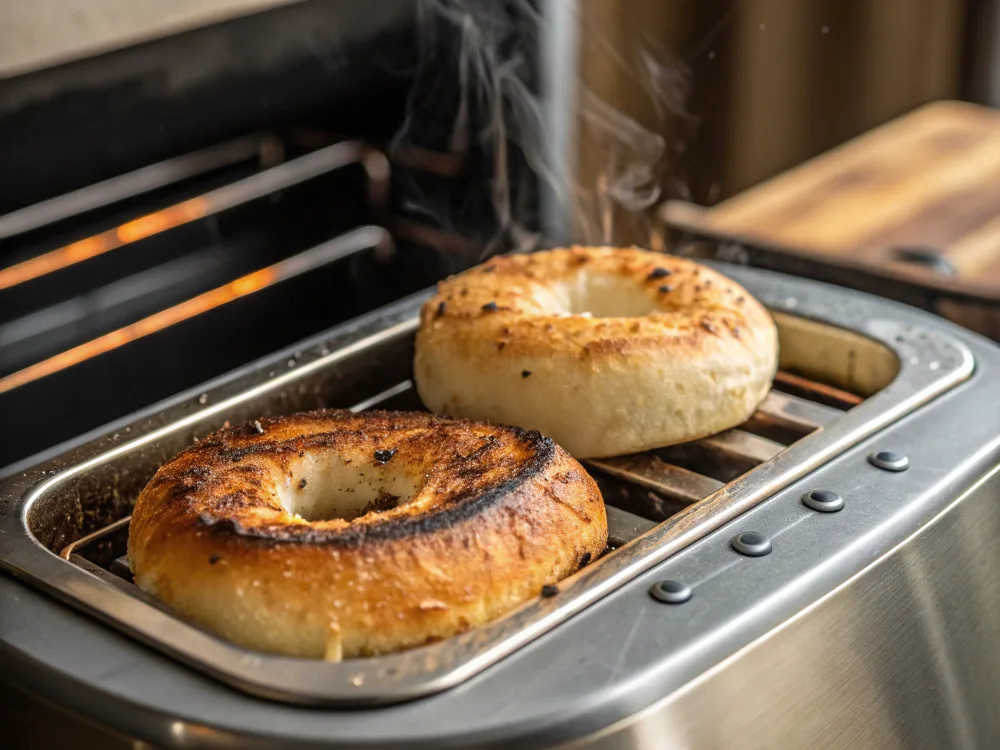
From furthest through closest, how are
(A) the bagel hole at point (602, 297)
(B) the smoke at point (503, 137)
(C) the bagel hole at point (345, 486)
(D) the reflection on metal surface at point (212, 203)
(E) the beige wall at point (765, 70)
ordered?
(E) the beige wall at point (765, 70)
(B) the smoke at point (503, 137)
(D) the reflection on metal surface at point (212, 203)
(A) the bagel hole at point (602, 297)
(C) the bagel hole at point (345, 486)

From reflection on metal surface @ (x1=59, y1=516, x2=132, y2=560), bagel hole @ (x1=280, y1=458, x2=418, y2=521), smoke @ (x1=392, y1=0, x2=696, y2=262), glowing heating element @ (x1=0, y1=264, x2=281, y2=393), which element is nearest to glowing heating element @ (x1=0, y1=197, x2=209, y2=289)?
glowing heating element @ (x1=0, y1=264, x2=281, y2=393)

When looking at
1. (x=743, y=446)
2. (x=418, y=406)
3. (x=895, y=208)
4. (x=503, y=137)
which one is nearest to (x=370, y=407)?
(x=418, y=406)

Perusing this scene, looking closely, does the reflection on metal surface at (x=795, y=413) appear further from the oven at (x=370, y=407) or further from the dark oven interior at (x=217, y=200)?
the dark oven interior at (x=217, y=200)

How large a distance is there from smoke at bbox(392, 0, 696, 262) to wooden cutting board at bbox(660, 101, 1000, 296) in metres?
0.17

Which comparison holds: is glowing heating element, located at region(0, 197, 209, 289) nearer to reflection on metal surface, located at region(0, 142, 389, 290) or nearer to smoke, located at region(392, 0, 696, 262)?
reflection on metal surface, located at region(0, 142, 389, 290)

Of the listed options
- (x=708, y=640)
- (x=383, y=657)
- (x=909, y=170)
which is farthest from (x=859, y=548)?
(x=909, y=170)

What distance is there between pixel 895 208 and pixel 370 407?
1214 millimetres

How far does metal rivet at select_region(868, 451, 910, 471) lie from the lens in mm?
1182

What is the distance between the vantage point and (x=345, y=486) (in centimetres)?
117

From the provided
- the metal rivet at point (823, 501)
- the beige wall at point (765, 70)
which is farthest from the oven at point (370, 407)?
the beige wall at point (765, 70)

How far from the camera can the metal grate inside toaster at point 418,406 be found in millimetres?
895

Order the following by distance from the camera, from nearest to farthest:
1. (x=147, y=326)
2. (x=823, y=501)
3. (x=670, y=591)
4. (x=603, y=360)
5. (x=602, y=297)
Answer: (x=670, y=591)
(x=823, y=501)
(x=603, y=360)
(x=602, y=297)
(x=147, y=326)

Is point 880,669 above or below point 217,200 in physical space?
below

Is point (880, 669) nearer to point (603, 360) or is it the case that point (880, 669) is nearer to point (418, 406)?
point (603, 360)
